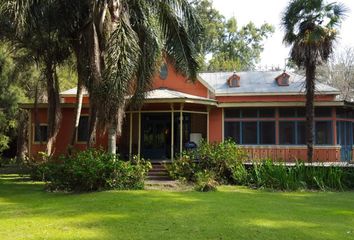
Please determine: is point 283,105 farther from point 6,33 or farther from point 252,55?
point 252,55

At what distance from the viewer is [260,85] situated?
25.6m

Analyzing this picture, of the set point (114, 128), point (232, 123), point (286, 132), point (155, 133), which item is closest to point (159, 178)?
point (114, 128)

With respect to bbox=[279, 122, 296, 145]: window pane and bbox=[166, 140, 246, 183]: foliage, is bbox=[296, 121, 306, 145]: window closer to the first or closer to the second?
bbox=[279, 122, 296, 145]: window pane

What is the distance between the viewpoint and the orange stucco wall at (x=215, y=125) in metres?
23.3

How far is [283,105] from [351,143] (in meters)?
5.19

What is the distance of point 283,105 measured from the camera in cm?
2220

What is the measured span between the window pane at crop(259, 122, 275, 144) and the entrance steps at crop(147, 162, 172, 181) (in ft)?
19.5

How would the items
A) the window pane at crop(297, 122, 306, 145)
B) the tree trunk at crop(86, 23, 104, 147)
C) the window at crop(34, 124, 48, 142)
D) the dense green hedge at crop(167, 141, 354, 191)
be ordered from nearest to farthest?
the tree trunk at crop(86, 23, 104, 147) < the dense green hedge at crop(167, 141, 354, 191) < the window pane at crop(297, 122, 306, 145) < the window at crop(34, 124, 48, 142)

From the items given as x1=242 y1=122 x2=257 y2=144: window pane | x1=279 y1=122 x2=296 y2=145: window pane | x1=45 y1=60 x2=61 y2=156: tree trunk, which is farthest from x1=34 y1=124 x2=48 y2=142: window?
x1=279 y1=122 x2=296 y2=145: window pane

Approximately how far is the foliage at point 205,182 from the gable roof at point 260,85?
355 inches

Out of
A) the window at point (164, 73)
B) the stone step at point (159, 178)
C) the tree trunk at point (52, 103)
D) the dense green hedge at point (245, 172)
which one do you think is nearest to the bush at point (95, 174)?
the dense green hedge at point (245, 172)

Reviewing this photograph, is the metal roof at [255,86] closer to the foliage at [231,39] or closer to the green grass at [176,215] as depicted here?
the green grass at [176,215]

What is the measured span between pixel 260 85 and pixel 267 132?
3.80m

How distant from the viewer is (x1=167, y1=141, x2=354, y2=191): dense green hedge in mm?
15398
